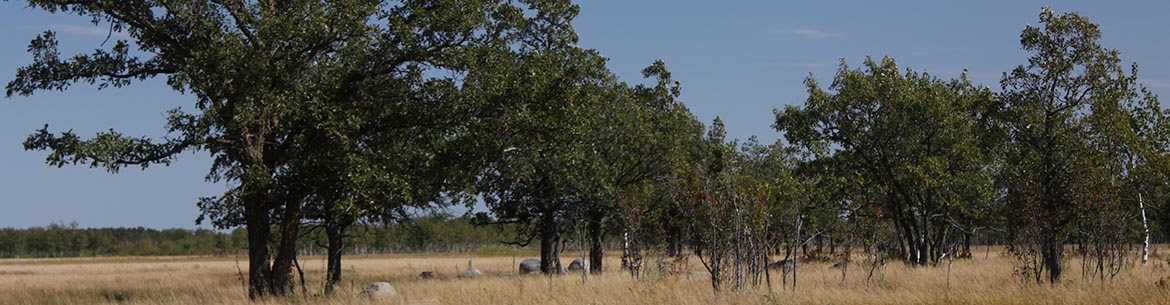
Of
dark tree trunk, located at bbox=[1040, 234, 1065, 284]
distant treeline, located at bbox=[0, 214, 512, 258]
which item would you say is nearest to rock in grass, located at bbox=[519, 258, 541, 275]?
dark tree trunk, located at bbox=[1040, 234, 1065, 284]

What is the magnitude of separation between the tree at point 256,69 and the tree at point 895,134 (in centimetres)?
1559

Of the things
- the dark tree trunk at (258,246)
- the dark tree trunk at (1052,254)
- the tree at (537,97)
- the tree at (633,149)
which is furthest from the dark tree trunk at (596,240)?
the dark tree trunk at (258,246)

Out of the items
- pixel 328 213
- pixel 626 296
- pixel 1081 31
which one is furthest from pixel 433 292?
pixel 1081 31

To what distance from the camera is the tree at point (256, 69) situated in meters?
19.2

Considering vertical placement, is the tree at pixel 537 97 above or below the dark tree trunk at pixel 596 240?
above

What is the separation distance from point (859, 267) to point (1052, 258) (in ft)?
31.1

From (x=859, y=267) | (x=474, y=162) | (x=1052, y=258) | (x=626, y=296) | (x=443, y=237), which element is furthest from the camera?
(x=443, y=237)

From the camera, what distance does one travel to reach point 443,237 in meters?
140

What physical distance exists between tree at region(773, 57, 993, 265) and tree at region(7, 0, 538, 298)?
15.6 m

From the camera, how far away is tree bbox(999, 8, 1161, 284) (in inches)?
909

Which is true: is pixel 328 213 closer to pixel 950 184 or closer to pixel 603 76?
pixel 603 76

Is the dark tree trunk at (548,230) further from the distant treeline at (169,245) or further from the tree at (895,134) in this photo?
the distant treeline at (169,245)

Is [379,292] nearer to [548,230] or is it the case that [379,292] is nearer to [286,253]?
[286,253]

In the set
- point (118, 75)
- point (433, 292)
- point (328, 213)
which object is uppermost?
point (118, 75)
